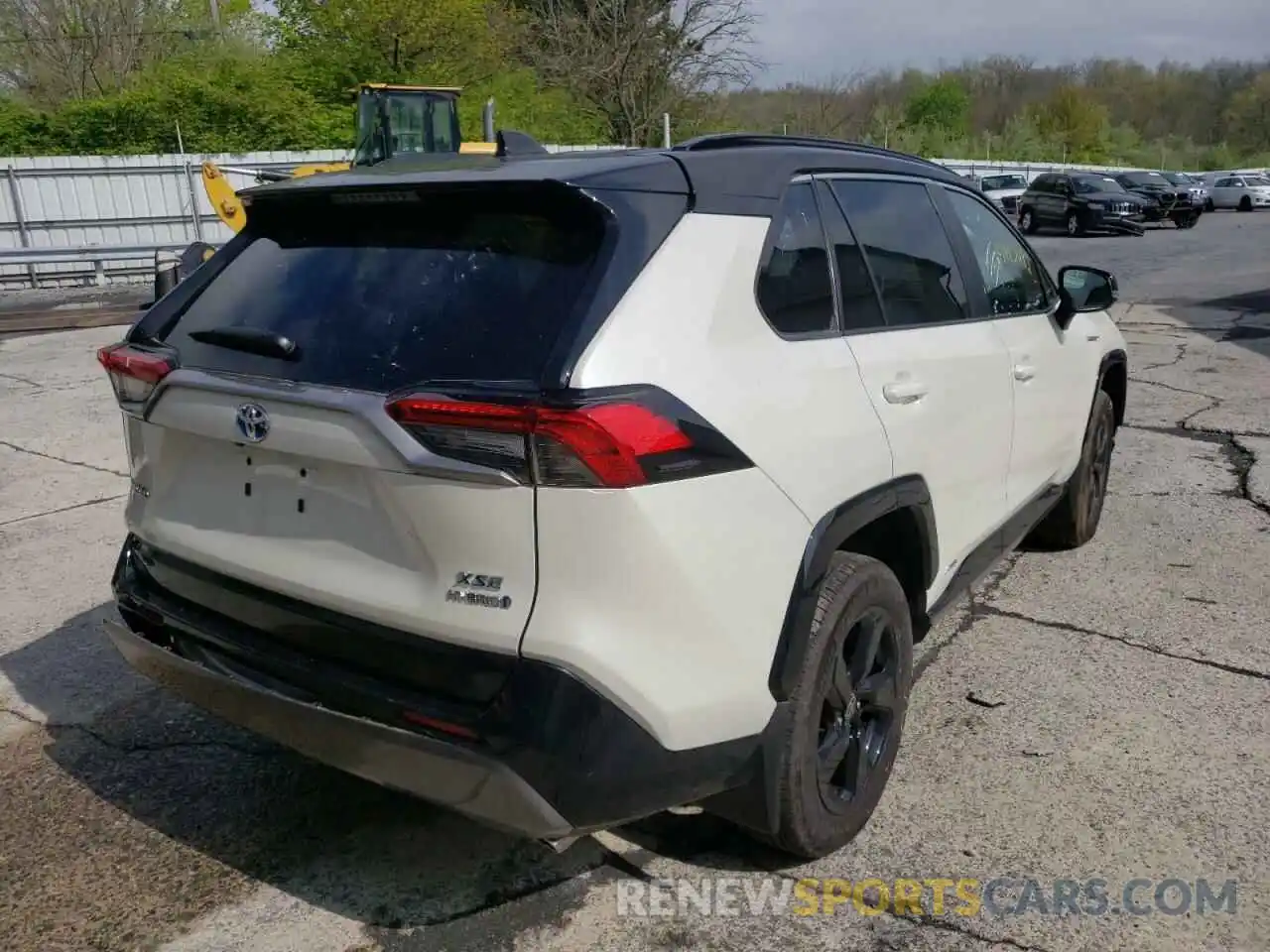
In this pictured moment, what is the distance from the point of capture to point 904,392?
2.95 m

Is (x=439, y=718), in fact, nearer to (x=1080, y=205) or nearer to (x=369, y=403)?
(x=369, y=403)

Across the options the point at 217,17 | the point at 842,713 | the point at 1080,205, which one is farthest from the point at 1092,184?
the point at 842,713

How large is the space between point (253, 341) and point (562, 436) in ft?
3.00

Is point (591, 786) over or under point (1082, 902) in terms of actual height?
over

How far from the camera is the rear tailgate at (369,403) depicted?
2.12 metres

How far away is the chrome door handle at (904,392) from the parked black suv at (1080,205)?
28.0 meters

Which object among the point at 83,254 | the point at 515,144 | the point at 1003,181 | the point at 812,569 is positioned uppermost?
the point at 515,144

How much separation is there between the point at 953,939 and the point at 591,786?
104cm

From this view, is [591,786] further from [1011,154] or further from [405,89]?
[1011,154]

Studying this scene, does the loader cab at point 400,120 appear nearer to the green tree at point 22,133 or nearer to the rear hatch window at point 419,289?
the green tree at point 22,133

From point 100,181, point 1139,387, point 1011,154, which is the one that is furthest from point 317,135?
point 1011,154

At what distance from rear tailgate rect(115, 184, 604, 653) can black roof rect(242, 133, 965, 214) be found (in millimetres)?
51

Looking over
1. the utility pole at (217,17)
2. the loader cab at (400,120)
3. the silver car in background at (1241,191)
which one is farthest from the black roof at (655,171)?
the silver car in background at (1241,191)

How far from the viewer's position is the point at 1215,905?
2.61m
